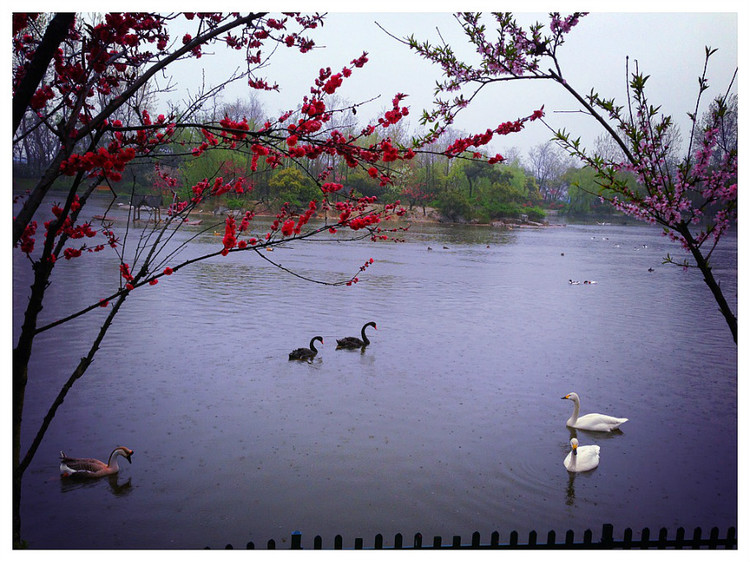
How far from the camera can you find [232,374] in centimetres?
721

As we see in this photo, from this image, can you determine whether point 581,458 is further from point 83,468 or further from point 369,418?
point 83,468

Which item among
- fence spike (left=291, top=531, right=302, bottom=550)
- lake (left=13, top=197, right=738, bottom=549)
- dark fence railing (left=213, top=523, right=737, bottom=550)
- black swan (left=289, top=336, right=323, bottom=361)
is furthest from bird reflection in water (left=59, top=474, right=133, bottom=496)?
black swan (left=289, top=336, right=323, bottom=361)

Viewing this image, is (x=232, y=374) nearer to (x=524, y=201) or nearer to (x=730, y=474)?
(x=730, y=474)

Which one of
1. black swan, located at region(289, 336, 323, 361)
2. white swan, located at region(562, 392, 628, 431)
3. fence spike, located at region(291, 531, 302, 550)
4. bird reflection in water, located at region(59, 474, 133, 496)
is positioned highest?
black swan, located at region(289, 336, 323, 361)

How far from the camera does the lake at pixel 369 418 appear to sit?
4332 millimetres

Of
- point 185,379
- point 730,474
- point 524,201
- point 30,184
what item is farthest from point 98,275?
point 524,201

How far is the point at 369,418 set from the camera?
237 inches

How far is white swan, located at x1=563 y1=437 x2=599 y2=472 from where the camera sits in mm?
5086

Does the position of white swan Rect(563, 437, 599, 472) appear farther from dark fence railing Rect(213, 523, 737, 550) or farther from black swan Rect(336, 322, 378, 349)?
black swan Rect(336, 322, 378, 349)

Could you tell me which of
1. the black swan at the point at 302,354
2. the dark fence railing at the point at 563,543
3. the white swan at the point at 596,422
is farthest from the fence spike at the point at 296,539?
the black swan at the point at 302,354

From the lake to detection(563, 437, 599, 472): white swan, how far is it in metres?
0.10

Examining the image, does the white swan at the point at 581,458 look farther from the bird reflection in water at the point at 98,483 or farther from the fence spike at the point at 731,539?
the bird reflection in water at the point at 98,483

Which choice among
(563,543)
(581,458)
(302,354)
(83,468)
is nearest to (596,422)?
(581,458)

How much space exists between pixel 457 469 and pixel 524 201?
1553 inches
